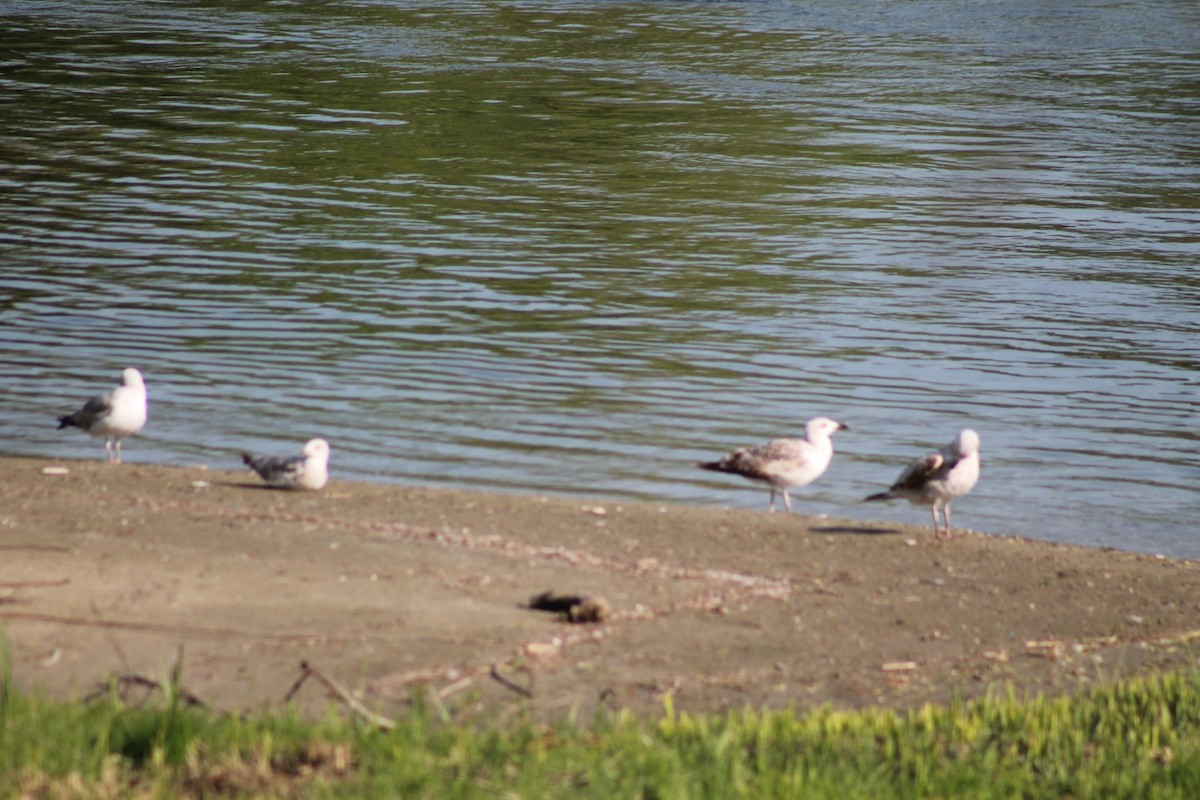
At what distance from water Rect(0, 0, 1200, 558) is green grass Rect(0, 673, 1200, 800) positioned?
498 cm

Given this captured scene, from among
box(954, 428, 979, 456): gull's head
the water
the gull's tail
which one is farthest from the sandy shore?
the water

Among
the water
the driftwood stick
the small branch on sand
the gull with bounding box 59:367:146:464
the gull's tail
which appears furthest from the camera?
the water

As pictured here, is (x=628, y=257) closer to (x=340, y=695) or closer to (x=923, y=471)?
(x=923, y=471)

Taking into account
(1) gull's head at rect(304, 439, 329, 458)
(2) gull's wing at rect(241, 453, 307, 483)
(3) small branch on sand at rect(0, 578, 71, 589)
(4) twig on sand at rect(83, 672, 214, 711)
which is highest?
(4) twig on sand at rect(83, 672, 214, 711)

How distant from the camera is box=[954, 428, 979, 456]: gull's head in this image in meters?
9.91

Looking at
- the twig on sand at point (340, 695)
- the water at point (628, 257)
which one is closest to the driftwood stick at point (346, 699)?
the twig on sand at point (340, 695)

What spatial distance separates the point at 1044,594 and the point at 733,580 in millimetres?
1798

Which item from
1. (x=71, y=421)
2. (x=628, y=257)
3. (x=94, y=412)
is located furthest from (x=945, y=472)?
(x=628, y=257)

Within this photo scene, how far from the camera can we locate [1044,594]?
8961 mm

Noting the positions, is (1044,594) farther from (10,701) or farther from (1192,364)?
(1192,364)

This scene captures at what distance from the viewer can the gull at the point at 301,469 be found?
33.0ft

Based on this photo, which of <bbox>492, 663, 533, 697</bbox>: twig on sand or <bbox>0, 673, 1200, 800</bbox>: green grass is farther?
<bbox>492, 663, 533, 697</bbox>: twig on sand

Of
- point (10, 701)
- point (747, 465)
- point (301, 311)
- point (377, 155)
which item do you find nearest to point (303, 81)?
point (377, 155)

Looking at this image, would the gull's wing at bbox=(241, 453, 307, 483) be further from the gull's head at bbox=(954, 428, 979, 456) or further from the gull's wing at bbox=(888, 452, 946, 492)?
the gull's head at bbox=(954, 428, 979, 456)
